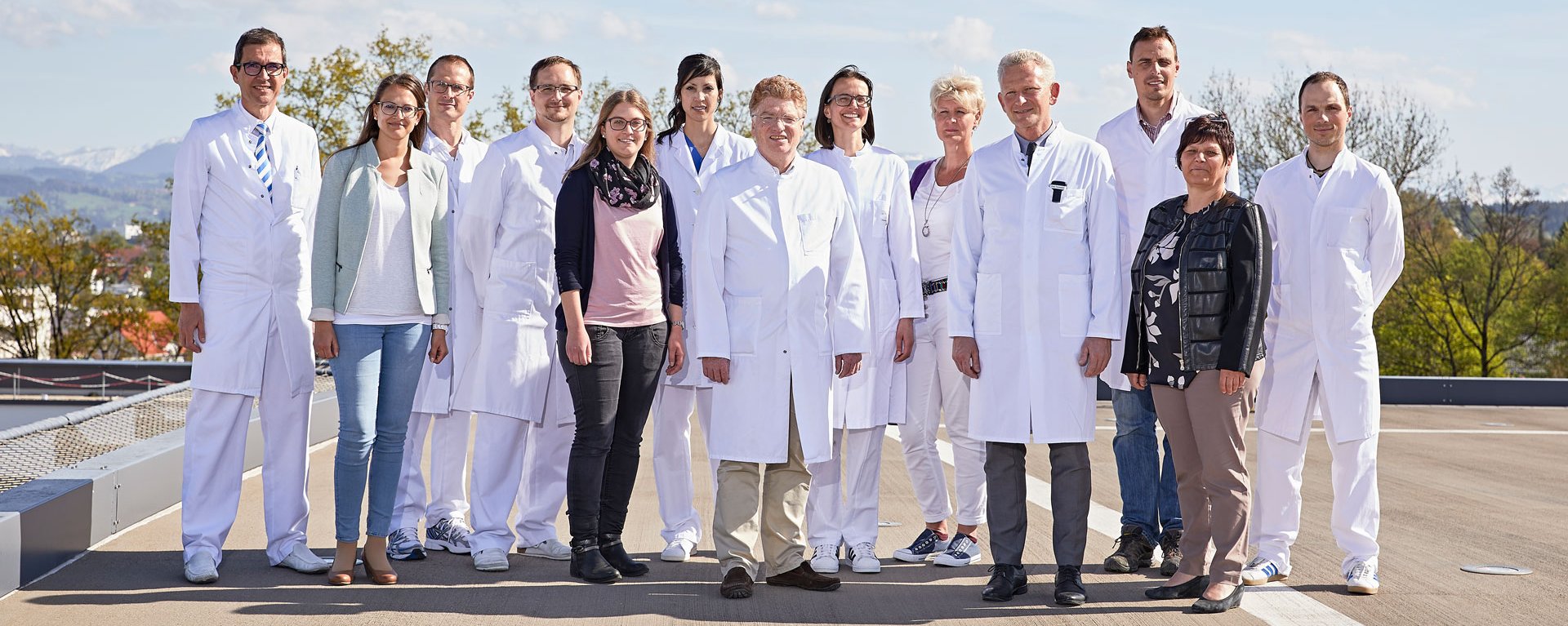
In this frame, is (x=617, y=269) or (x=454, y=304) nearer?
(x=617, y=269)

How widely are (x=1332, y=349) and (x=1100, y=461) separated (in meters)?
5.23

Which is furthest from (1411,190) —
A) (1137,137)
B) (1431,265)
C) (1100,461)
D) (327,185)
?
(327,185)

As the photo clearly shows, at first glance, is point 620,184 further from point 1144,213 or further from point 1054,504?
point 1144,213

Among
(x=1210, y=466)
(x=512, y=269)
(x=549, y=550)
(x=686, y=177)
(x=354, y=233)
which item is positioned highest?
(x=686, y=177)

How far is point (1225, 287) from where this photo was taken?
4992mm

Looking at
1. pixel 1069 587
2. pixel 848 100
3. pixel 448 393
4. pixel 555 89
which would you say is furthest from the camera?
pixel 448 393

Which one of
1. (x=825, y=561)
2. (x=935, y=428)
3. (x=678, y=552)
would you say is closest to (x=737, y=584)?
(x=825, y=561)

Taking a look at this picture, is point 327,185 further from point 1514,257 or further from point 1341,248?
point 1514,257

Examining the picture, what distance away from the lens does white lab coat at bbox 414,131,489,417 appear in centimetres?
611

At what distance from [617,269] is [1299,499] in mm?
3078

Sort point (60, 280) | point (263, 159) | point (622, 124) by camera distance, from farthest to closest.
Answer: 1. point (60, 280)
2. point (263, 159)
3. point (622, 124)

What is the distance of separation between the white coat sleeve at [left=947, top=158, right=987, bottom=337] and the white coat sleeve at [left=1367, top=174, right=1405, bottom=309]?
1641 mm

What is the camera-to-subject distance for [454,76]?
6.62 meters

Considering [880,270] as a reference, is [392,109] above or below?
above
